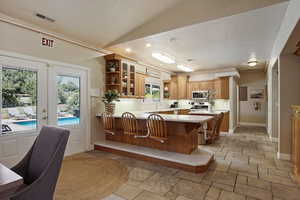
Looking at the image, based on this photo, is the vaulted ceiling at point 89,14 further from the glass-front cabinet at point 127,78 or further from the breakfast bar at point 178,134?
the breakfast bar at point 178,134

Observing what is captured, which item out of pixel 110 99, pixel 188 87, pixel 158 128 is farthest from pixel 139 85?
pixel 188 87

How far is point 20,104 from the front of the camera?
2.94 meters

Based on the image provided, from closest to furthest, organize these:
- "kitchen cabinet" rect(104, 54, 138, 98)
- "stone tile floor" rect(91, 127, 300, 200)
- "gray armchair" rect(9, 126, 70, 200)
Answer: "gray armchair" rect(9, 126, 70, 200), "stone tile floor" rect(91, 127, 300, 200), "kitchen cabinet" rect(104, 54, 138, 98)

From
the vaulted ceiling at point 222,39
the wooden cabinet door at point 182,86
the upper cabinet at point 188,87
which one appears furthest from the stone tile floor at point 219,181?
the wooden cabinet door at point 182,86

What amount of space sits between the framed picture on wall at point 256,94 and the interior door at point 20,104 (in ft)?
28.2

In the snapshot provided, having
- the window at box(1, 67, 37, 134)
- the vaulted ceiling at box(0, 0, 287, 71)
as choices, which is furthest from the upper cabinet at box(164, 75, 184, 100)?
the window at box(1, 67, 37, 134)

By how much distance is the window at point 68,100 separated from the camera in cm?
356

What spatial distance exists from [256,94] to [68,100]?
27.1 feet

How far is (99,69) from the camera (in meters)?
4.37

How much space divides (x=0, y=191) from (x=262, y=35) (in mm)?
4571

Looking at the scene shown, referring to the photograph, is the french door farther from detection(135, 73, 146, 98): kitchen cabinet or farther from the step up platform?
detection(135, 73, 146, 98): kitchen cabinet

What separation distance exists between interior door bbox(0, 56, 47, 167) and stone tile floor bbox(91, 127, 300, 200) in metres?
1.73

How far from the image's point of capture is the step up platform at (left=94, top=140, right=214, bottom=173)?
2.81 metres

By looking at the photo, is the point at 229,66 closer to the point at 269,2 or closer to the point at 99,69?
the point at 269,2
